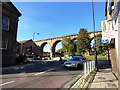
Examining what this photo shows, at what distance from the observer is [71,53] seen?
235 ft

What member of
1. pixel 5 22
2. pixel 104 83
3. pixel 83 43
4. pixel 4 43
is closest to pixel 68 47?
pixel 83 43

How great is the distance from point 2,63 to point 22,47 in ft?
172

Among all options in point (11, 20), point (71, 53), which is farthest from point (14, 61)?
point (71, 53)

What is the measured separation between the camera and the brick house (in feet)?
100

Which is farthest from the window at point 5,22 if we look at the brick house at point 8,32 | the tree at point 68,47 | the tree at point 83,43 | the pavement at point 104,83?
the tree at point 83,43

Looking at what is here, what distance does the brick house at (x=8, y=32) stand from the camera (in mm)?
30516

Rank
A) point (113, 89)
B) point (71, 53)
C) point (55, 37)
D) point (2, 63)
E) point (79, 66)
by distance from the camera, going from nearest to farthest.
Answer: point (113, 89), point (79, 66), point (2, 63), point (71, 53), point (55, 37)

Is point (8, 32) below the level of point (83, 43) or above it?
below

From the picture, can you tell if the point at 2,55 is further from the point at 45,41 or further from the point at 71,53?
the point at 45,41

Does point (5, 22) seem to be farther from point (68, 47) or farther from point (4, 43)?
point (68, 47)

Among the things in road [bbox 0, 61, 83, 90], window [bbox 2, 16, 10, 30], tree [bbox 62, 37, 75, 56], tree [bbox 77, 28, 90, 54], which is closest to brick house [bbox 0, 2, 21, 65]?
window [bbox 2, 16, 10, 30]

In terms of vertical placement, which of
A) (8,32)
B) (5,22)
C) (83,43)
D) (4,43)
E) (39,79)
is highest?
(5,22)

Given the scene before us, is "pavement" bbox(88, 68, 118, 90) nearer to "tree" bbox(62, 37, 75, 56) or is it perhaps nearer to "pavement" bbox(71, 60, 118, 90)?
"pavement" bbox(71, 60, 118, 90)

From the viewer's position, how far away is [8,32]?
104 ft
